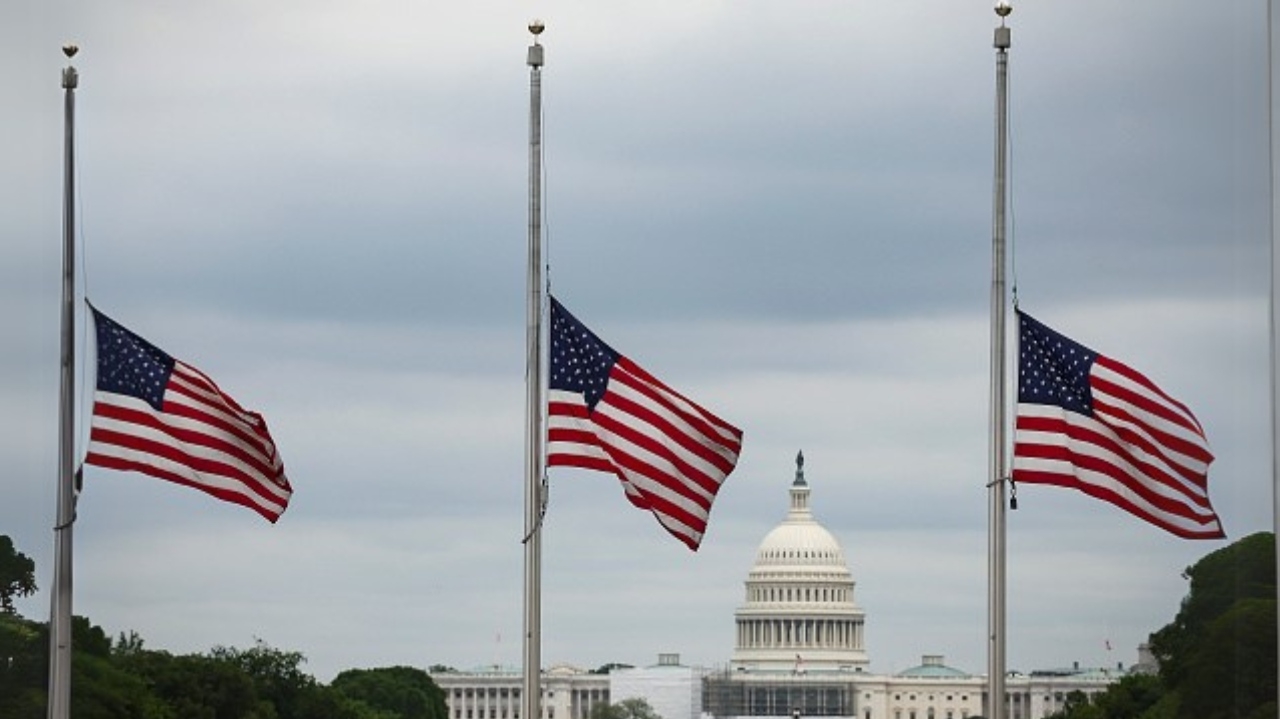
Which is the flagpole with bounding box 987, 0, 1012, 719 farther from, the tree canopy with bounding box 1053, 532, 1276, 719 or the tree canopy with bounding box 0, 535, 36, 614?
the tree canopy with bounding box 0, 535, 36, 614

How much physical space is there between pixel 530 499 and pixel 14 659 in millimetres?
14628

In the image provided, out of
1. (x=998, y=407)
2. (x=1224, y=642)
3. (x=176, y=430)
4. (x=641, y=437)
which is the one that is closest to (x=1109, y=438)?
(x=998, y=407)

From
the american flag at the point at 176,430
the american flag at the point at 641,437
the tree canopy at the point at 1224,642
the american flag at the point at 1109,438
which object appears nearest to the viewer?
the tree canopy at the point at 1224,642

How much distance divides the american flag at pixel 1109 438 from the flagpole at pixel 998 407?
397 millimetres

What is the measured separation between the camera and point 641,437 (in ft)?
156

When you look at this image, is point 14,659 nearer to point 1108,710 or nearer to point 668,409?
point 668,409

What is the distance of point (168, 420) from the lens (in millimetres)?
46500

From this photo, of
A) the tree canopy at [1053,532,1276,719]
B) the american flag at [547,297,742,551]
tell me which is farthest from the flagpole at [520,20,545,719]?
the tree canopy at [1053,532,1276,719]

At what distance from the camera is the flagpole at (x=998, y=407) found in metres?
46.4

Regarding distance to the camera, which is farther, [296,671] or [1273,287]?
[296,671]

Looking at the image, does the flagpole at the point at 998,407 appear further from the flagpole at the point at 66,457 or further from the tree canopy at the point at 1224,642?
the flagpole at the point at 66,457

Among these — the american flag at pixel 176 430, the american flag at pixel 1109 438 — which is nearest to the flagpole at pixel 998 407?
the american flag at pixel 1109 438

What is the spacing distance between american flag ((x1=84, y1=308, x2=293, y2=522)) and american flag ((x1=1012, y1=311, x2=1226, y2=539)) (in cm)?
981

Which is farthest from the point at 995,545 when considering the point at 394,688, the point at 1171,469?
the point at 394,688
